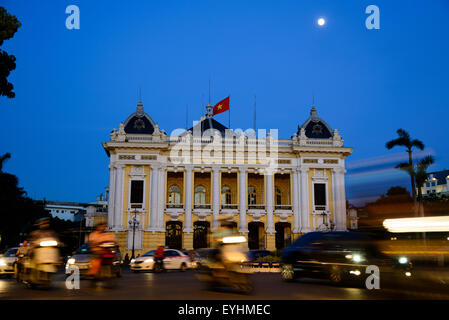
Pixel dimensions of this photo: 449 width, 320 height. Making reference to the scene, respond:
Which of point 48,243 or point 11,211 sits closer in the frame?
point 48,243

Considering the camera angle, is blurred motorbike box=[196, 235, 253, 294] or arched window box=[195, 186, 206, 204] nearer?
blurred motorbike box=[196, 235, 253, 294]

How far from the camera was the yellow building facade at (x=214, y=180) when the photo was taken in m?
46.8

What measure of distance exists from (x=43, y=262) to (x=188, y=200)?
3576 cm

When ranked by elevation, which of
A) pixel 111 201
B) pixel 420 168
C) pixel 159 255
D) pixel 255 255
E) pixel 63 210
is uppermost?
pixel 63 210

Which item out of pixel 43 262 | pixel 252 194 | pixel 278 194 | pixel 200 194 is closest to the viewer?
pixel 43 262

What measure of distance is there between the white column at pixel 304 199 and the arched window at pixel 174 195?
537 inches

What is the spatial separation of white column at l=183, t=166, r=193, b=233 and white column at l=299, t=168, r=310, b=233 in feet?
37.8

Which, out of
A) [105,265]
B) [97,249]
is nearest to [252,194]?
[105,265]

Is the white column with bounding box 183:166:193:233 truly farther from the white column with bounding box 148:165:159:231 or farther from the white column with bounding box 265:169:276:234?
the white column with bounding box 265:169:276:234

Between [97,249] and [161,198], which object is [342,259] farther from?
[161,198]

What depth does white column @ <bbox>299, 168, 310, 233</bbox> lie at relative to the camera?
4782 centimetres

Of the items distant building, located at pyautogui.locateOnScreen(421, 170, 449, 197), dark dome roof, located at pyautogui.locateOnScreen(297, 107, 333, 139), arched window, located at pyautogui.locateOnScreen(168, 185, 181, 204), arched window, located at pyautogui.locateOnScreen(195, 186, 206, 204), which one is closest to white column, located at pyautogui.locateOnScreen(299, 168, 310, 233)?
dark dome roof, located at pyautogui.locateOnScreen(297, 107, 333, 139)

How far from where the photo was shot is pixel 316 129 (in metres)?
52.2

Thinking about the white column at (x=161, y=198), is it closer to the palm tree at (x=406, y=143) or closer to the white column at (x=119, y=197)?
the white column at (x=119, y=197)
